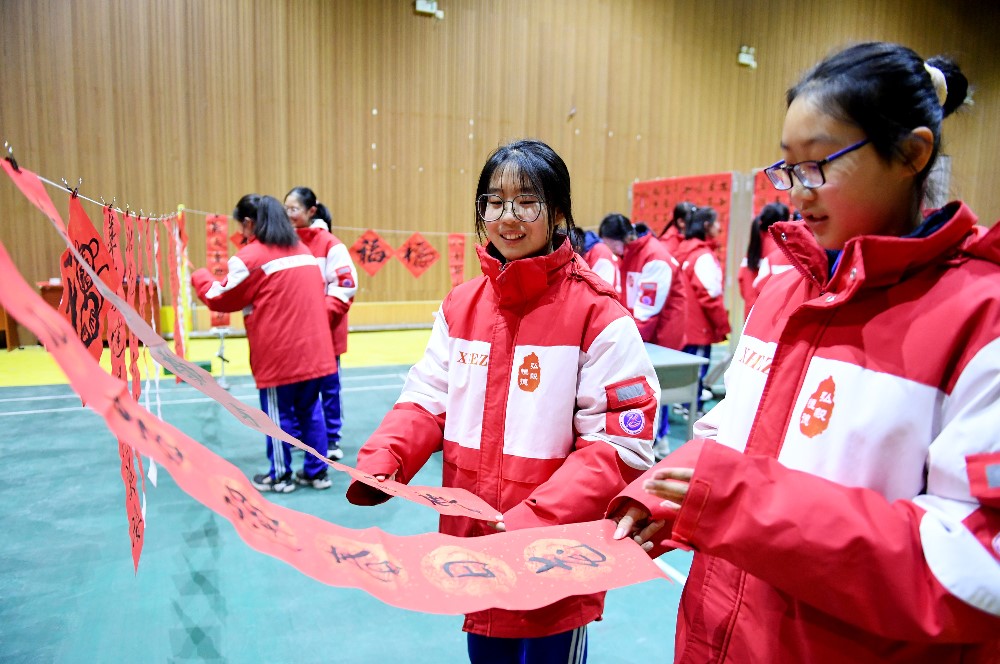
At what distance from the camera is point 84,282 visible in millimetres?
1317

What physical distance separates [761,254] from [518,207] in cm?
429

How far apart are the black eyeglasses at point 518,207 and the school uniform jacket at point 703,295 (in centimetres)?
395

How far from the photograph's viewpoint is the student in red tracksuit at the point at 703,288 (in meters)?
5.14

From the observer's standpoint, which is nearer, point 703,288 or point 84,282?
point 84,282

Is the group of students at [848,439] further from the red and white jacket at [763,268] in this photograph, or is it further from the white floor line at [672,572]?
the red and white jacket at [763,268]

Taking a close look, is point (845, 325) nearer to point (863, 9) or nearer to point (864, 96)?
point (864, 96)

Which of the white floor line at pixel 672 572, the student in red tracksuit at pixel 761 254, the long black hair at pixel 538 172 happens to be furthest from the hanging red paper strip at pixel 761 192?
the long black hair at pixel 538 172

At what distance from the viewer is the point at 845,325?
2.95 feet

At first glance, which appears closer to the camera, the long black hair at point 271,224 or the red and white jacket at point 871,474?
the red and white jacket at point 871,474

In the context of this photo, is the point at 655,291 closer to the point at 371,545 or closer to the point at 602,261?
A: the point at 602,261

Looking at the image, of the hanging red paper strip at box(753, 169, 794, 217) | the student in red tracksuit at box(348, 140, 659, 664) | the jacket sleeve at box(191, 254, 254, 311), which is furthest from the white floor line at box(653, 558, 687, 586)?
the hanging red paper strip at box(753, 169, 794, 217)

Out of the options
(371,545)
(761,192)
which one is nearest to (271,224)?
(371,545)

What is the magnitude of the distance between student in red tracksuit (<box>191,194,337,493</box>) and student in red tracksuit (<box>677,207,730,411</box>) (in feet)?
9.42

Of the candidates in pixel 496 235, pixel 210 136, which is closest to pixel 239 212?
pixel 496 235
